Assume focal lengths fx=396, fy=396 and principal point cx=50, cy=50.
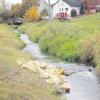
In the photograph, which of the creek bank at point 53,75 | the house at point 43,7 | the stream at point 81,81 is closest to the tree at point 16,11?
the house at point 43,7

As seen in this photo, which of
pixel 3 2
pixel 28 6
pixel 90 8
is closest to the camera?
pixel 90 8

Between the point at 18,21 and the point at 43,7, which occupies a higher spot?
the point at 43,7

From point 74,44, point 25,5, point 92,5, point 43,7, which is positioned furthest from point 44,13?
point 74,44

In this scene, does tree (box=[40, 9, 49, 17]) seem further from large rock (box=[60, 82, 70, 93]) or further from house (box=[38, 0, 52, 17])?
large rock (box=[60, 82, 70, 93])

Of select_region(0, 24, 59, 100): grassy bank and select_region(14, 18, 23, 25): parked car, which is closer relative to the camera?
select_region(0, 24, 59, 100): grassy bank

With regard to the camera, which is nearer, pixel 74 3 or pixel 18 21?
pixel 74 3

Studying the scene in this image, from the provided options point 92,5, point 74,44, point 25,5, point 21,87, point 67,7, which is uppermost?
point 21,87

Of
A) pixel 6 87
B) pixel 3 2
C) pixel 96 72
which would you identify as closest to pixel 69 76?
pixel 96 72

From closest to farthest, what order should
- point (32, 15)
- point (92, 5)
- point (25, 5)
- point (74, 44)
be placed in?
1. point (74, 44)
2. point (92, 5)
3. point (32, 15)
4. point (25, 5)

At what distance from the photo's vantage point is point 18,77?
1888 centimetres

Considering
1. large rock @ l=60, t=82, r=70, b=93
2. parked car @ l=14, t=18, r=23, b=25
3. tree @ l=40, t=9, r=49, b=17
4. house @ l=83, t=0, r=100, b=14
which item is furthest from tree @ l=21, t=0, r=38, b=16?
large rock @ l=60, t=82, r=70, b=93

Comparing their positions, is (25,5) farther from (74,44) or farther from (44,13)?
(74,44)

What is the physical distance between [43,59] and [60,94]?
14.3 m

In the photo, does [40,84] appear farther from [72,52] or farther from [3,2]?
[3,2]
